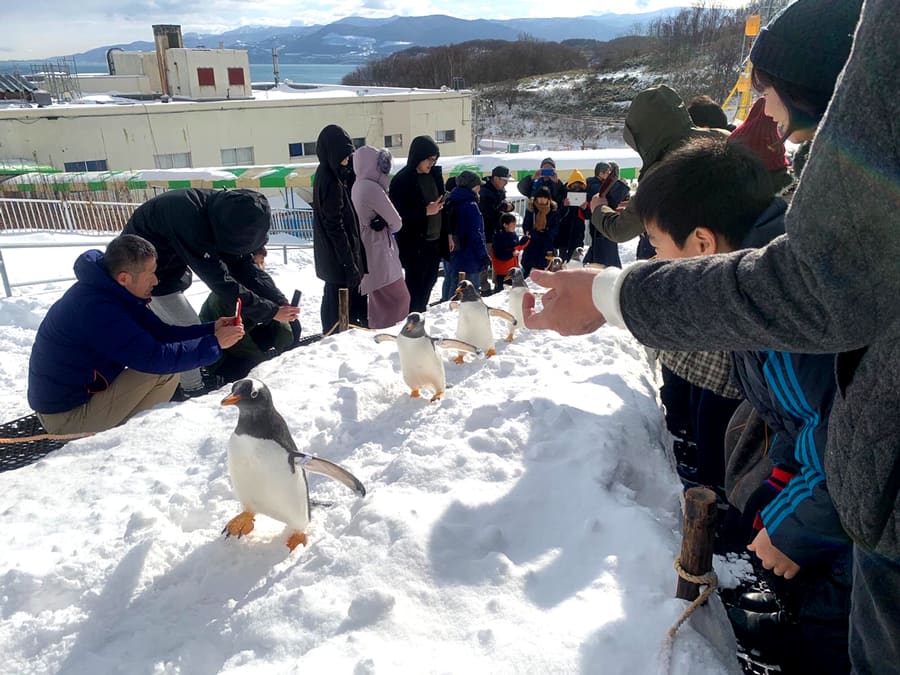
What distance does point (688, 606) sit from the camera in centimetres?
144

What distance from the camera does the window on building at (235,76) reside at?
23.7 metres

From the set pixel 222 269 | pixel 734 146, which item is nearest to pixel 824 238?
pixel 734 146

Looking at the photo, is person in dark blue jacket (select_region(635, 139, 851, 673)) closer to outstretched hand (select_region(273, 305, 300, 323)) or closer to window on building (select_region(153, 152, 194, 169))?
outstretched hand (select_region(273, 305, 300, 323))

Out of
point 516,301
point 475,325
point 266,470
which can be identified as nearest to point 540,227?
point 516,301

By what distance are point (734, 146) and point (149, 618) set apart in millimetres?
2106

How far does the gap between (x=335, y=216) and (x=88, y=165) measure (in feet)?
60.5

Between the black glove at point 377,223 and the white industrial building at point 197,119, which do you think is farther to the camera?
the white industrial building at point 197,119

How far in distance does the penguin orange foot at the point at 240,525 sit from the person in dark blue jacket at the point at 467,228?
424 centimetres

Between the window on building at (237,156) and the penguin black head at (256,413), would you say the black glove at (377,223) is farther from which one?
the window on building at (237,156)

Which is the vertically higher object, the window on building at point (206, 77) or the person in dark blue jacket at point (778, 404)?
the person in dark blue jacket at point (778, 404)

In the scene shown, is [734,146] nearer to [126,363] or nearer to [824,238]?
[824,238]

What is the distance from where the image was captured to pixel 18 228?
11375 millimetres

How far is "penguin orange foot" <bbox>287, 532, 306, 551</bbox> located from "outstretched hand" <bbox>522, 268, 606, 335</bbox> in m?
1.20

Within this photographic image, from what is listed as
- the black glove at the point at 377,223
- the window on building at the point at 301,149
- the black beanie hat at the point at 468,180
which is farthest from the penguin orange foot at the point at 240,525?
the window on building at the point at 301,149
